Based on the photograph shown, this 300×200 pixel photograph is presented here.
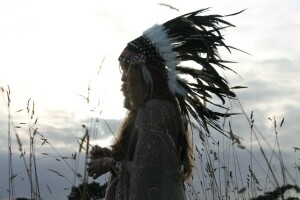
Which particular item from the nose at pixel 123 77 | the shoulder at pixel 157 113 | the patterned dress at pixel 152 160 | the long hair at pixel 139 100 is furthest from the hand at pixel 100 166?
the nose at pixel 123 77

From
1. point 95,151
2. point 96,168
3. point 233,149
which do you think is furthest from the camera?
point 233,149

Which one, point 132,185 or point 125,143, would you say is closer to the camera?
point 132,185

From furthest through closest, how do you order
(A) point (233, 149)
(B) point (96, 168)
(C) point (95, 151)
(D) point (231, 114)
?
(A) point (233, 149), (D) point (231, 114), (C) point (95, 151), (B) point (96, 168)

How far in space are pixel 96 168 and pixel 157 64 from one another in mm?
783

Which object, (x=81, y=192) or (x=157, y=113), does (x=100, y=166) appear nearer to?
(x=157, y=113)

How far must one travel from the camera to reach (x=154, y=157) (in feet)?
10.1

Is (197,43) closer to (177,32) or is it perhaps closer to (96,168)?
(177,32)

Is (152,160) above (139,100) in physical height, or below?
below

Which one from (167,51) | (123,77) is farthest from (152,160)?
(167,51)

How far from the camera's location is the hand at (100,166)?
120 inches

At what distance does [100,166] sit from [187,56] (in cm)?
100

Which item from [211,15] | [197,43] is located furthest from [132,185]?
[211,15]

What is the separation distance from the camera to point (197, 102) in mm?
3533

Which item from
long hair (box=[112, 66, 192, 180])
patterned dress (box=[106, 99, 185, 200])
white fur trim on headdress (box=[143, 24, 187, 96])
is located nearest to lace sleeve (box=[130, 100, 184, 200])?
patterned dress (box=[106, 99, 185, 200])
